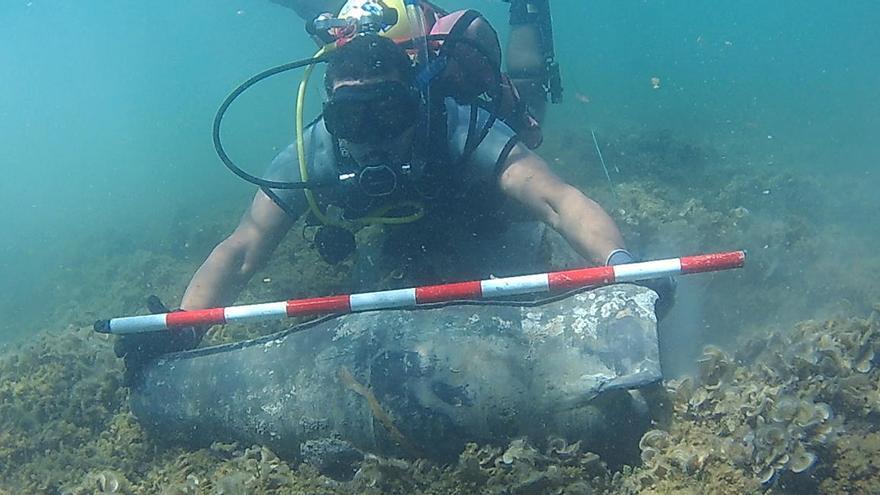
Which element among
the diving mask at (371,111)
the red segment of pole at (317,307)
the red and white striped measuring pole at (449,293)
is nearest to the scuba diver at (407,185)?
the diving mask at (371,111)

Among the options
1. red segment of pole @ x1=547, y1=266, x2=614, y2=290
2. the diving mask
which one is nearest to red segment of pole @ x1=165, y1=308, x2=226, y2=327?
the diving mask

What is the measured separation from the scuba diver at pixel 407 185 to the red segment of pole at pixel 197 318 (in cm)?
29

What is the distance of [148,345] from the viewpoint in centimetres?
391

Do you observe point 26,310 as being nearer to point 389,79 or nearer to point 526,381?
point 389,79

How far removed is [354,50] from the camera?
13.0 feet

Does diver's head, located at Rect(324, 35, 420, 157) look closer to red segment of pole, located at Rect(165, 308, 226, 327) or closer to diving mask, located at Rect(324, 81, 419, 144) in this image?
diving mask, located at Rect(324, 81, 419, 144)

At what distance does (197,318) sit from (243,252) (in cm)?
120

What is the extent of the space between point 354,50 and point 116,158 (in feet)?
221

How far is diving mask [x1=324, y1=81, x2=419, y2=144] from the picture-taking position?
386 cm

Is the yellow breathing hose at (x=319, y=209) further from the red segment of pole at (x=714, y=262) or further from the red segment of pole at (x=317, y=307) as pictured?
the red segment of pole at (x=714, y=262)

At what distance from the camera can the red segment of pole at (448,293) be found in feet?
10.9

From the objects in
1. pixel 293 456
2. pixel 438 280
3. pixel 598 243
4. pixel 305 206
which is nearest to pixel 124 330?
pixel 293 456

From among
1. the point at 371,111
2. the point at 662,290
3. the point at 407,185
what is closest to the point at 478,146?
the point at 407,185

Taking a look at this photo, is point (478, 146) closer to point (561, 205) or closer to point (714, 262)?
point (561, 205)
